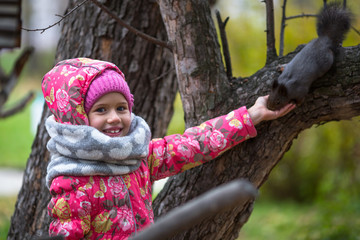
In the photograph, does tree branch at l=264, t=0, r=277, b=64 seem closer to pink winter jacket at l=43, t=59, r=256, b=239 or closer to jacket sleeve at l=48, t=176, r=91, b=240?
pink winter jacket at l=43, t=59, r=256, b=239

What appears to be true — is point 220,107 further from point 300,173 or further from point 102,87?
point 300,173

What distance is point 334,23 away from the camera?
2.05 m

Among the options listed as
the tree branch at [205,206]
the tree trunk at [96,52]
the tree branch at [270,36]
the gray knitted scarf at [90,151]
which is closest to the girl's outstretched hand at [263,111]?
the tree branch at [270,36]

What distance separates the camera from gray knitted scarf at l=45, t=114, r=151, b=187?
6.48 feet

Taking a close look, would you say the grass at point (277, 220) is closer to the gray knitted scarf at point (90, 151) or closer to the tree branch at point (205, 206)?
the gray knitted scarf at point (90, 151)

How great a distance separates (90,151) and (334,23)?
3.96ft

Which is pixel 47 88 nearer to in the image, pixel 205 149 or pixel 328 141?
pixel 205 149

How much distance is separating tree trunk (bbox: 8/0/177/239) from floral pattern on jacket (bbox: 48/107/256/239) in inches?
28.7

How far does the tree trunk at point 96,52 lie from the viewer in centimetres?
288

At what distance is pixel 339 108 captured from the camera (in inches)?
82.8

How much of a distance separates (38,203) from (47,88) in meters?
1.00

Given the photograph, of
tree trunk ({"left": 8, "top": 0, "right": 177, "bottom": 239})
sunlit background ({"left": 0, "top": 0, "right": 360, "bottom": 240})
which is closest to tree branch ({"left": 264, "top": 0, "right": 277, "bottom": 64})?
tree trunk ({"left": 8, "top": 0, "right": 177, "bottom": 239})

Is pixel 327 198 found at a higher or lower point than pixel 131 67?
lower

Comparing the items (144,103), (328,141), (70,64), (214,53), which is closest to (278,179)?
(328,141)
